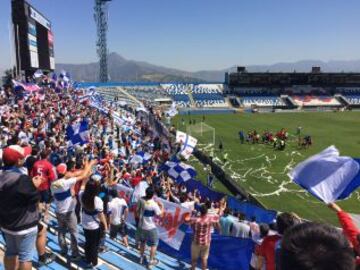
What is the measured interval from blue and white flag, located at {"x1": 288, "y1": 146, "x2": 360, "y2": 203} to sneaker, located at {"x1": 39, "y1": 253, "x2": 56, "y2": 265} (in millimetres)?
4861

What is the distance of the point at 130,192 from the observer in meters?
11.9

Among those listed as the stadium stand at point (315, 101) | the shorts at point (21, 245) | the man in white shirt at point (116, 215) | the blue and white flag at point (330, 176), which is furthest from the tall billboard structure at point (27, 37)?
the stadium stand at point (315, 101)

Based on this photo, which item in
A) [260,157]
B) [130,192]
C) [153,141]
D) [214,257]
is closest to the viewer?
[214,257]

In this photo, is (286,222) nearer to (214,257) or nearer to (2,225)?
(2,225)

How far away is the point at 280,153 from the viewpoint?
113 feet

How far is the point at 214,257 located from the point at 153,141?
21.0 meters

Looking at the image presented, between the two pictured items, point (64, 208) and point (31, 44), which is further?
point (31, 44)

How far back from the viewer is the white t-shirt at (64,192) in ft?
23.9

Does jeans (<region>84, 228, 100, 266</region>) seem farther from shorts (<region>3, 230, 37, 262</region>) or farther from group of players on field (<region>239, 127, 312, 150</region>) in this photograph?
group of players on field (<region>239, 127, 312, 150</region>)

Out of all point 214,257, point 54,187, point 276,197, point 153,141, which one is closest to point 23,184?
point 54,187

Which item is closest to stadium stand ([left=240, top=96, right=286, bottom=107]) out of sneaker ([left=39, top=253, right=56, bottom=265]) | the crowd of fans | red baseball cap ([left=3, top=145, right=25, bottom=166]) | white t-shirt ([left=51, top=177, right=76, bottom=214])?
the crowd of fans

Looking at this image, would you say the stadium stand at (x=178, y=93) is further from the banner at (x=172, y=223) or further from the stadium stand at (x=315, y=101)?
the banner at (x=172, y=223)

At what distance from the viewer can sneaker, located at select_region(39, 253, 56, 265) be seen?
723 centimetres

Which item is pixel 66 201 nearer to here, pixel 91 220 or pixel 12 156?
pixel 91 220
